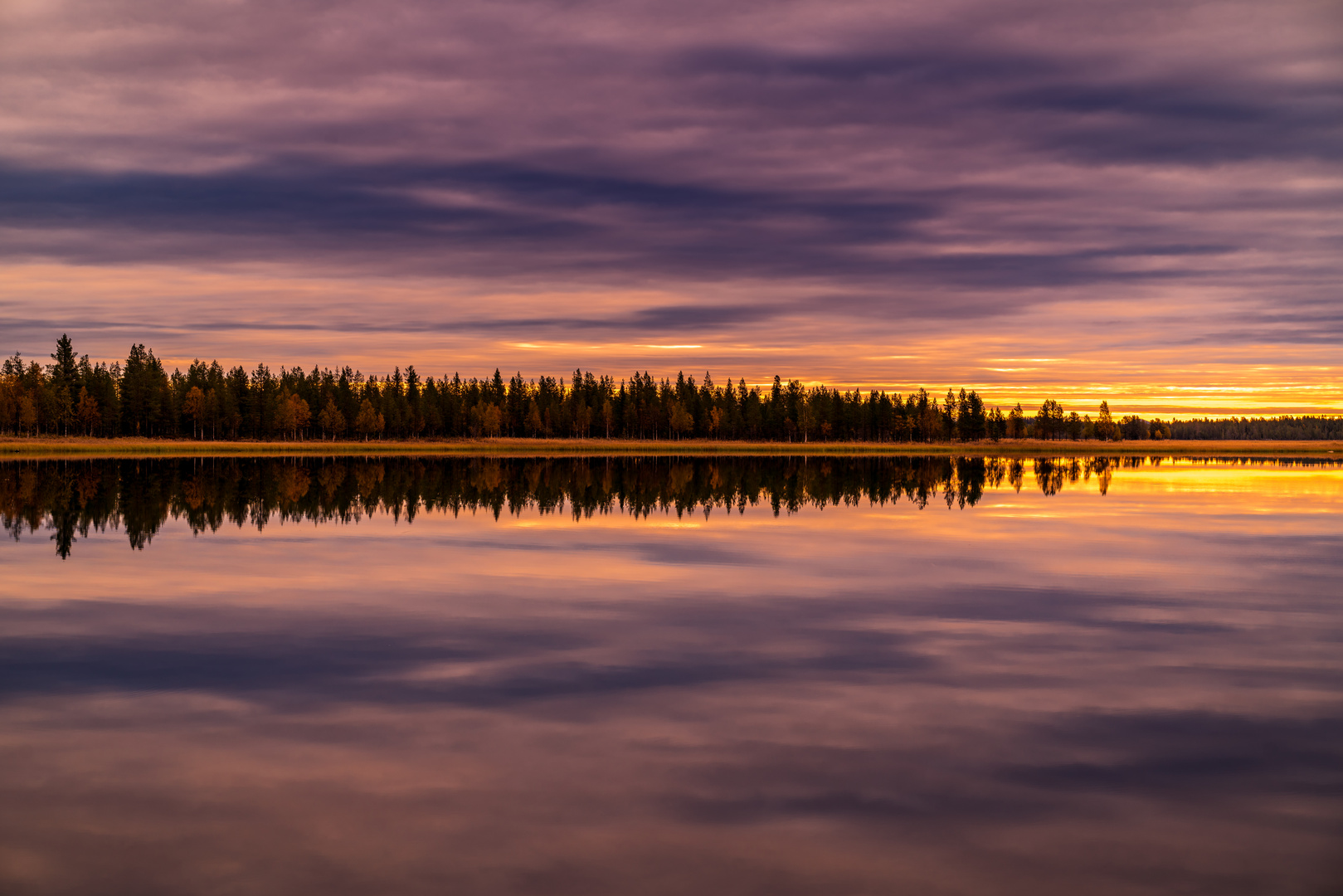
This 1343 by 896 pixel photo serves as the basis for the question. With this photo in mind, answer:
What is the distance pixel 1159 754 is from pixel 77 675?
1340 cm

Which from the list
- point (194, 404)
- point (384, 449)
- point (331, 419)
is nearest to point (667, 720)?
point (384, 449)

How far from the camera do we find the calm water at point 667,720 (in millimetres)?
8148

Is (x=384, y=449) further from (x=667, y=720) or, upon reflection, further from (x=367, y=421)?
(x=667, y=720)

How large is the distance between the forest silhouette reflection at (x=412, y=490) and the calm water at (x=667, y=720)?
1026 centimetres

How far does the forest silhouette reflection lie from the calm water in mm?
10260

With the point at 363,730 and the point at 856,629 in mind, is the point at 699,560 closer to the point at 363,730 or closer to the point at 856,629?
the point at 856,629

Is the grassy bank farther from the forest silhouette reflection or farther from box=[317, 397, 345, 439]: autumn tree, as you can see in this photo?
the forest silhouette reflection

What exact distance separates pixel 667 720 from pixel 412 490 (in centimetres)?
4214

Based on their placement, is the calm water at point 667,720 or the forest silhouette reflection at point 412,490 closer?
the calm water at point 667,720

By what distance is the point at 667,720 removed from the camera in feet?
38.3

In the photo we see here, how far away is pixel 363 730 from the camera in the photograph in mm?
11227

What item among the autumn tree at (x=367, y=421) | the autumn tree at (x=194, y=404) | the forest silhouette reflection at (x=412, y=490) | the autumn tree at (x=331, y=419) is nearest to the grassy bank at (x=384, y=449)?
the autumn tree at (x=194, y=404)

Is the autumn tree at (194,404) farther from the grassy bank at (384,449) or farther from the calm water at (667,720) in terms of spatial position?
the calm water at (667,720)

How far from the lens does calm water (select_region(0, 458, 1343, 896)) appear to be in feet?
26.7
